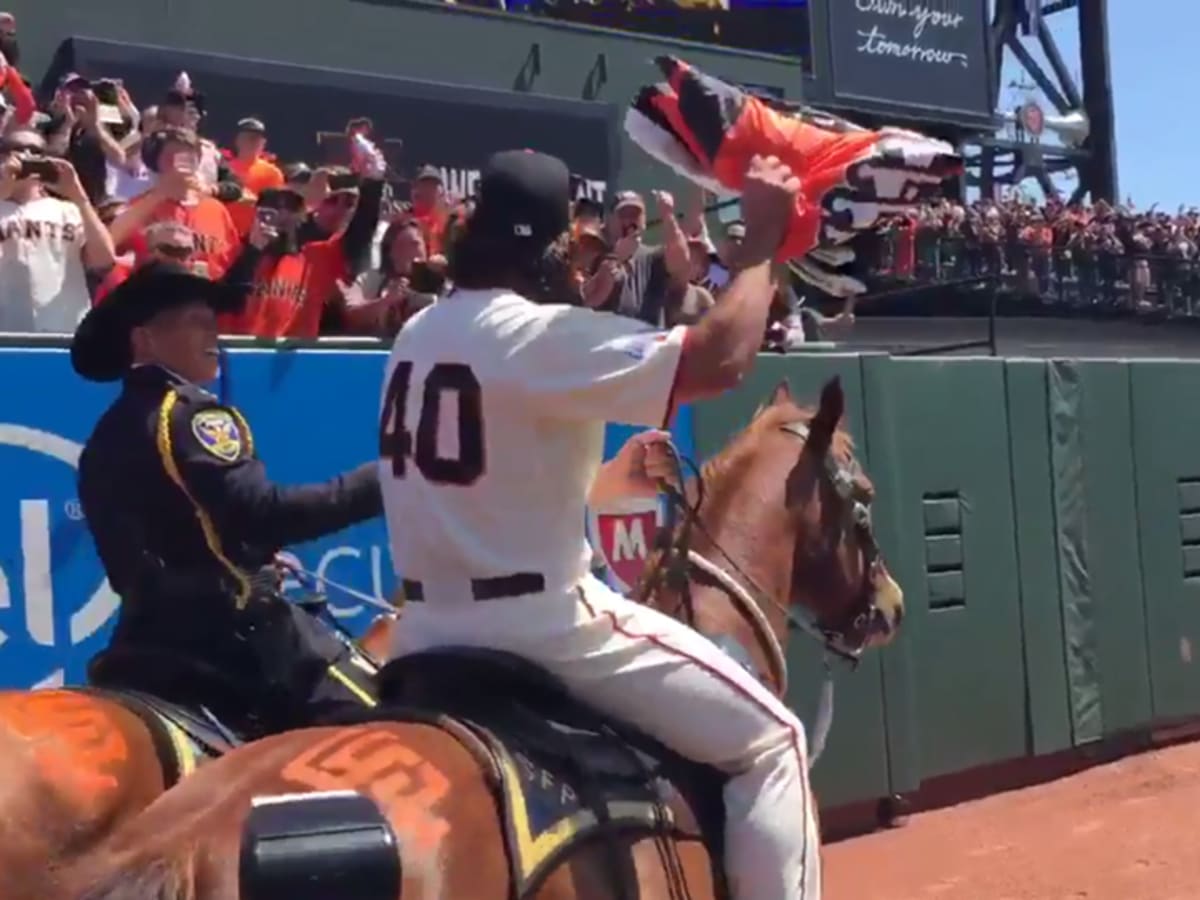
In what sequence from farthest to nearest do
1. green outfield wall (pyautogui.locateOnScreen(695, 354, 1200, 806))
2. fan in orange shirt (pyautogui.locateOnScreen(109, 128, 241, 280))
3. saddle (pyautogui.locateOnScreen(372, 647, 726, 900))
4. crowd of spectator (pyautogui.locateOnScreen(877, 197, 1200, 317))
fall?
crowd of spectator (pyautogui.locateOnScreen(877, 197, 1200, 317))
green outfield wall (pyautogui.locateOnScreen(695, 354, 1200, 806))
fan in orange shirt (pyautogui.locateOnScreen(109, 128, 241, 280))
saddle (pyautogui.locateOnScreen(372, 647, 726, 900))

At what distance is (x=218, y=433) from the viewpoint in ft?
12.2

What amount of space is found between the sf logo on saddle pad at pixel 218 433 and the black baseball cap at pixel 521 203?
906mm

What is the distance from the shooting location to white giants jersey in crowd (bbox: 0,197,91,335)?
21.8 ft

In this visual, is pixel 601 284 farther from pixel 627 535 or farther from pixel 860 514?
pixel 860 514

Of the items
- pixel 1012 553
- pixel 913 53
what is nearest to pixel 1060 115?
pixel 913 53

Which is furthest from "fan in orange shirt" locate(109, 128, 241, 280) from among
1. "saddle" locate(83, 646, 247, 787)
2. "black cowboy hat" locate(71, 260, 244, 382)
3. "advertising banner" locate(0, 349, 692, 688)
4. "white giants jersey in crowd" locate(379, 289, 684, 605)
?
"white giants jersey in crowd" locate(379, 289, 684, 605)

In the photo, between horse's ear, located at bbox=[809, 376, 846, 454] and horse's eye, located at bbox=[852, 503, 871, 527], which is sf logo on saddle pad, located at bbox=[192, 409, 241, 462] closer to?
horse's ear, located at bbox=[809, 376, 846, 454]

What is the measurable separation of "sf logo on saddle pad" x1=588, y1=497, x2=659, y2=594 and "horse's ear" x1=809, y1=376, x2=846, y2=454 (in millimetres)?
2864

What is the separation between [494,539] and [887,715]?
6.58m

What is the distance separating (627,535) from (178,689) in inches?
157

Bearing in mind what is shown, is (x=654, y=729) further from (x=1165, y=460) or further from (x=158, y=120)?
(x=1165, y=460)

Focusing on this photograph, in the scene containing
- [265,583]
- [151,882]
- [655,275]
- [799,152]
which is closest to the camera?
[151,882]

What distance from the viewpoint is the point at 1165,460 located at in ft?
37.6

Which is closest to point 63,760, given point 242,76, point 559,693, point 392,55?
point 559,693
